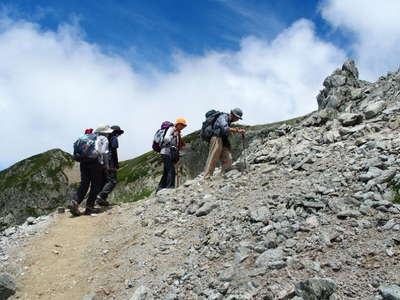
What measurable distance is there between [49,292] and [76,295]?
893 millimetres

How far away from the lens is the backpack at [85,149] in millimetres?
17000

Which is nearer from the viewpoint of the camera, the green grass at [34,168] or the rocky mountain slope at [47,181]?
the rocky mountain slope at [47,181]

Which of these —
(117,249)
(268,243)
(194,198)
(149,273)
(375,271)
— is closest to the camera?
(375,271)

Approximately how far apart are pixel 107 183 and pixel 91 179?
4.48ft

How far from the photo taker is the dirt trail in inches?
494

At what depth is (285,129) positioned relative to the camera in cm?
2134

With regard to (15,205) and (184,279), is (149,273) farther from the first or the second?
(15,205)

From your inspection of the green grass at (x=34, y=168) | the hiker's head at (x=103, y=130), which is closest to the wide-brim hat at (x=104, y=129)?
the hiker's head at (x=103, y=130)

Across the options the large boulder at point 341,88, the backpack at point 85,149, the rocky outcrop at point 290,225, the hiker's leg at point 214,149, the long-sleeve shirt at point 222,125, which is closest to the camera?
the rocky outcrop at point 290,225

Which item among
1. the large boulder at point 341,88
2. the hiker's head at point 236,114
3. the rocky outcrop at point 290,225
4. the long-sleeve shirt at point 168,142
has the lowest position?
the rocky outcrop at point 290,225

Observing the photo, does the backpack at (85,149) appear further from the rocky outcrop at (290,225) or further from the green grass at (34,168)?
the green grass at (34,168)

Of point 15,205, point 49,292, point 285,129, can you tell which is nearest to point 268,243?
point 49,292

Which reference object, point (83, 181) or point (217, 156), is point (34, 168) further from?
point (217, 156)

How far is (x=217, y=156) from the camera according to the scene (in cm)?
1878
